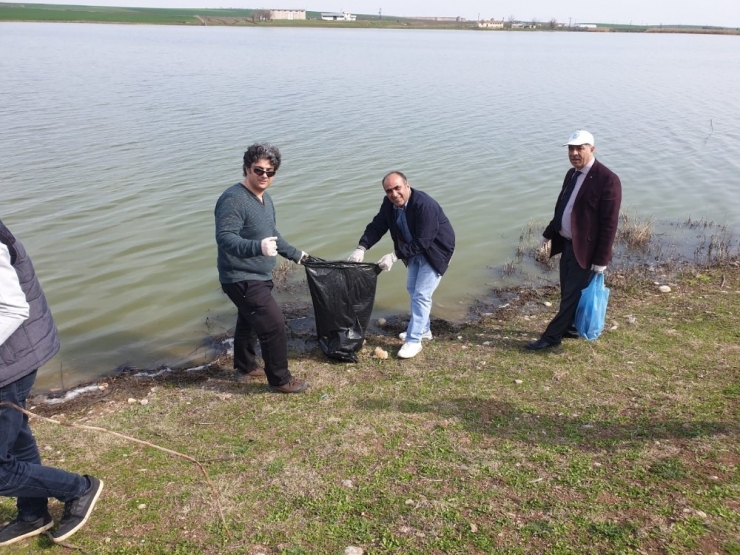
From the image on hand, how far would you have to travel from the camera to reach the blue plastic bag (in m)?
5.36

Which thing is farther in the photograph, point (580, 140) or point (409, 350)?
point (409, 350)

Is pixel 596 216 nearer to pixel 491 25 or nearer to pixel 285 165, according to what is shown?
pixel 285 165

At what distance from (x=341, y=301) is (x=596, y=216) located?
8.02ft

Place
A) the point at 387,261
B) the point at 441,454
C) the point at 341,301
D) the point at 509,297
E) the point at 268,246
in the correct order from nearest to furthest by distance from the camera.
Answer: the point at 441,454, the point at 268,246, the point at 387,261, the point at 341,301, the point at 509,297

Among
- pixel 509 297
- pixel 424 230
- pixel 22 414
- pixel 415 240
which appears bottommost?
pixel 509 297

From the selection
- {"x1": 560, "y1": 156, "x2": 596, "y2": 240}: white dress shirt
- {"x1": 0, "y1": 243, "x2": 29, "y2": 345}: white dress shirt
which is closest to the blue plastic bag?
{"x1": 560, "y1": 156, "x2": 596, "y2": 240}: white dress shirt

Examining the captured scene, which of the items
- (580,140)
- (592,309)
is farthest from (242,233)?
(592,309)

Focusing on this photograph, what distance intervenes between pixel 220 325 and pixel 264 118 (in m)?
12.9

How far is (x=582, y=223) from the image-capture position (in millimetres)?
5125

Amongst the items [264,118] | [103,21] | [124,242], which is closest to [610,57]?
[264,118]

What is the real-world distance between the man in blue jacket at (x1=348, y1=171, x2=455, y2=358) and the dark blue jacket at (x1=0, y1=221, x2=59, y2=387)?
2916mm

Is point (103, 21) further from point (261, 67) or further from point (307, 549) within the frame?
point (307, 549)

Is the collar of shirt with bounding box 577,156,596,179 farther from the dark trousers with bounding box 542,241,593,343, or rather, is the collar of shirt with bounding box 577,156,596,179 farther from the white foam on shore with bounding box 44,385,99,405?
the white foam on shore with bounding box 44,385,99,405

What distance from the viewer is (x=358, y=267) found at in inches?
213
